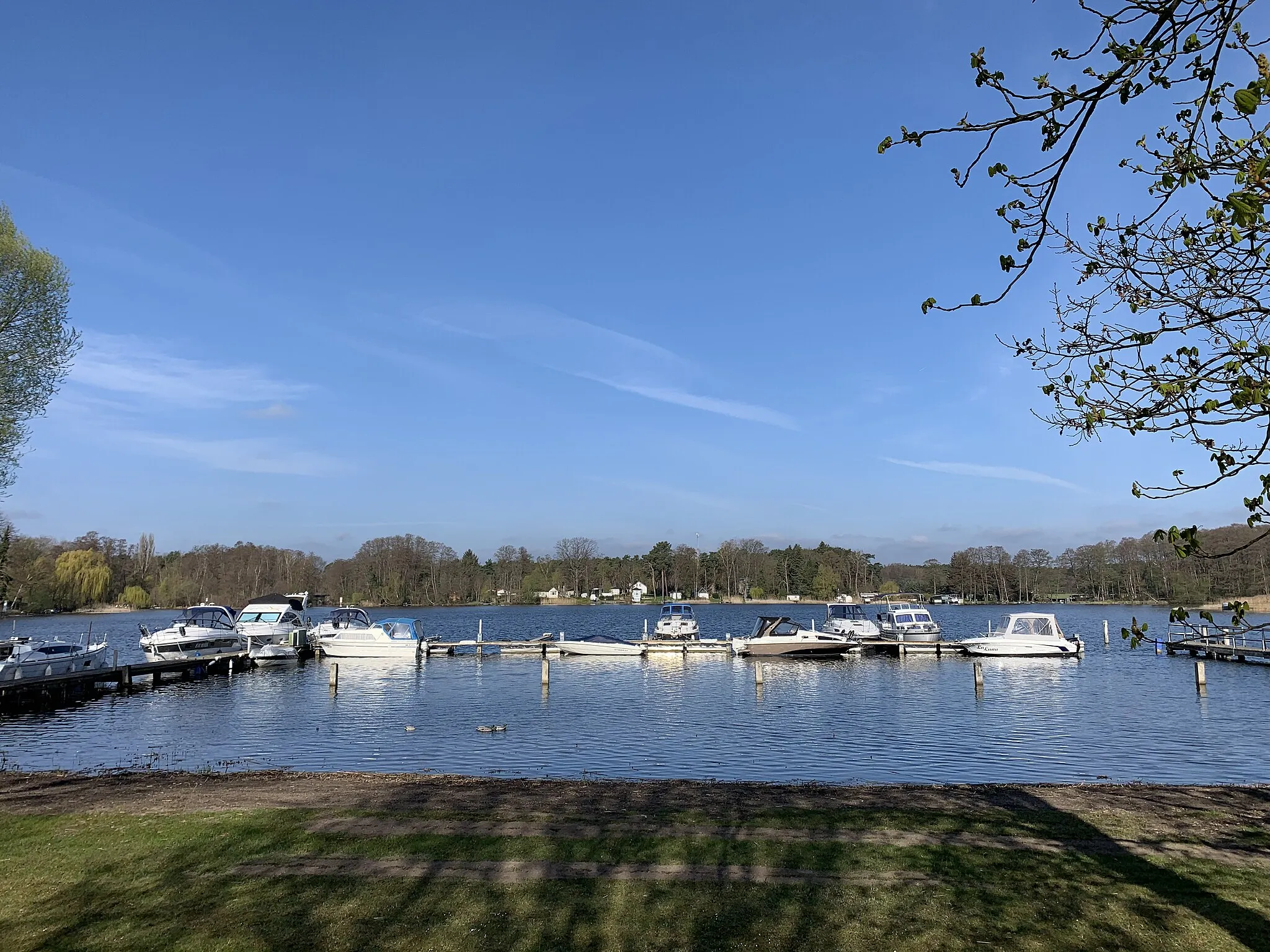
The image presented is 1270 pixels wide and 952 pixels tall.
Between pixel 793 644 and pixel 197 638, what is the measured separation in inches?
1315

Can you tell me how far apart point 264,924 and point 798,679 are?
34413 mm

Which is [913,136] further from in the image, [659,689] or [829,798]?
[659,689]

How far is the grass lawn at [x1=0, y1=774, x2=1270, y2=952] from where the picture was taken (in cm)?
755

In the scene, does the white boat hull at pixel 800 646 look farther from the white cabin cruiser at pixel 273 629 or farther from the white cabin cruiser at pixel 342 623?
the white cabin cruiser at pixel 273 629

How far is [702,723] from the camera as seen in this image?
87.9ft

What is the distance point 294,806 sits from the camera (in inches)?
498

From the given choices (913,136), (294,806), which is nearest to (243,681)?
(294,806)

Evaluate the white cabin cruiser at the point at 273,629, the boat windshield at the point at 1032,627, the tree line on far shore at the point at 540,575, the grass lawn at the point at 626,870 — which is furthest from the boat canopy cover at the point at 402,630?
the tree line on far shore at the point at 540,575

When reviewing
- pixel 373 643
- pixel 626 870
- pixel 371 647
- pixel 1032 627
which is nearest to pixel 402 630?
pixel 373 643

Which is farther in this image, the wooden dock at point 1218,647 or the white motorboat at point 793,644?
the white motorboat at point 793,644

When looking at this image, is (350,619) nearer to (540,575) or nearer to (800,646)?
(800,646)

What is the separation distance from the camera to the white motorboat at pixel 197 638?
1716 inches

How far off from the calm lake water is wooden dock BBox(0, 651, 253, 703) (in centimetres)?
126

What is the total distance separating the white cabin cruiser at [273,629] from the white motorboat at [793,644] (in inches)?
1096
